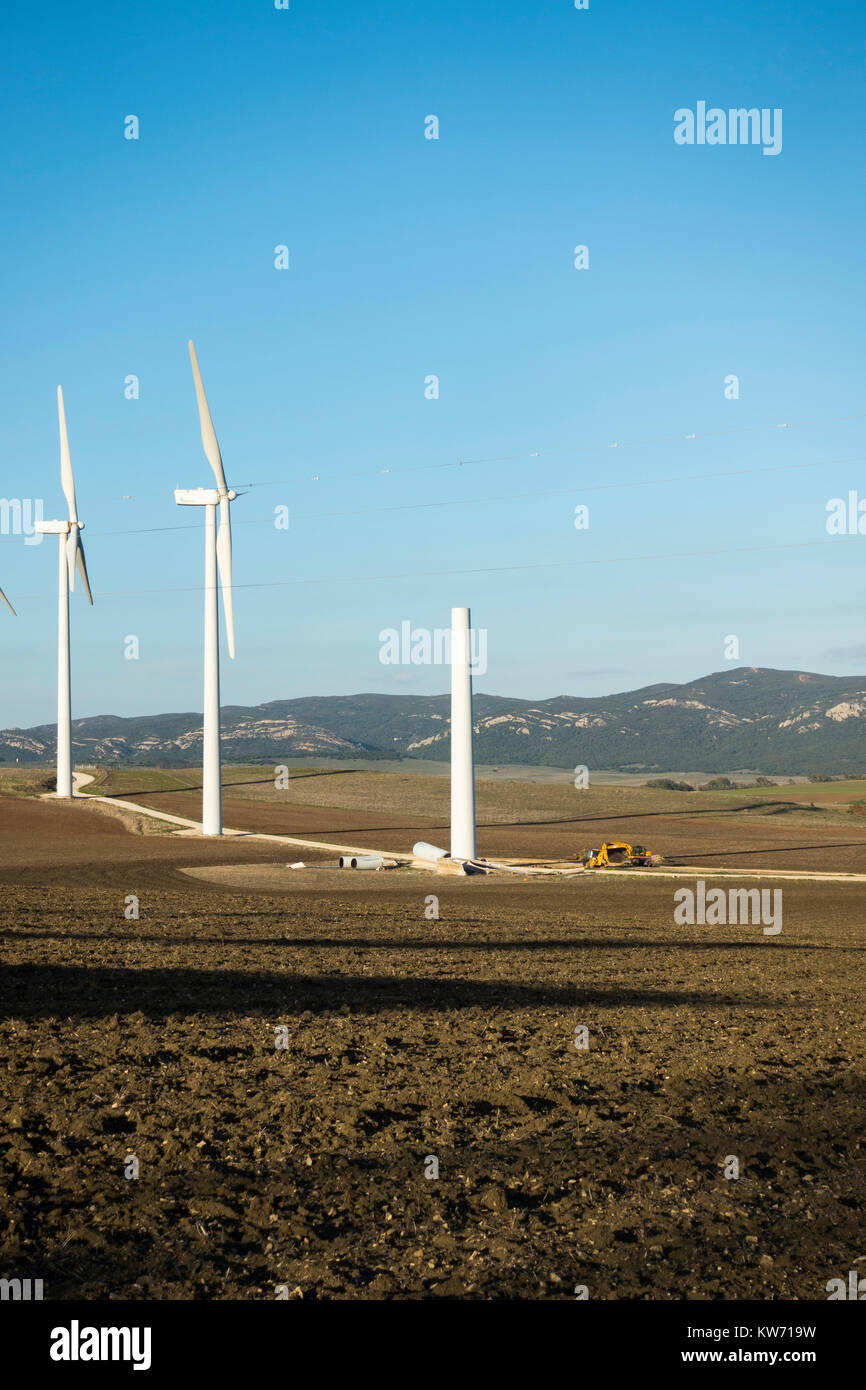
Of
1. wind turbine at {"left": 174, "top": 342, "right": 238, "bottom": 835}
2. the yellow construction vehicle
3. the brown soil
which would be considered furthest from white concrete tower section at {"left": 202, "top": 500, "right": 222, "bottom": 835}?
the yellow construction vehicle

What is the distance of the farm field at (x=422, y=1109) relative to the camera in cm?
694

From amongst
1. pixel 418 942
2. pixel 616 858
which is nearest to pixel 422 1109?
pixel 418 942

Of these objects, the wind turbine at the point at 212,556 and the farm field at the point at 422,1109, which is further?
the wind turbine at the point at 212,556

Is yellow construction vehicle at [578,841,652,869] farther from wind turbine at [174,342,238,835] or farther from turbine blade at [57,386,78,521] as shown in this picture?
turbine blade at [57,386,78,521]

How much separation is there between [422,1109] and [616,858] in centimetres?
3587

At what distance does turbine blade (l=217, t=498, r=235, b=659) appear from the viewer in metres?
45.3

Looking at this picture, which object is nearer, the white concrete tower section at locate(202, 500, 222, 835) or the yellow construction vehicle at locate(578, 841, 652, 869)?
the yellow construction vehicle at locate(578, 841, 652, 869)

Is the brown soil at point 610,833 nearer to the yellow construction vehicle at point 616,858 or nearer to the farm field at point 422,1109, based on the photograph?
the yellow construction vehicle at point 616,858

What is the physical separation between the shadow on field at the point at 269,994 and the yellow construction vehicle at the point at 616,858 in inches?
1059

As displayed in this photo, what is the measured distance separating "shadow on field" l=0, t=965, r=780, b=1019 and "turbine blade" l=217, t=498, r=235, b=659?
28614 millimetres

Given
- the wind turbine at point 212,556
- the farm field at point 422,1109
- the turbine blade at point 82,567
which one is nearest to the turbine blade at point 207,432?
the wind turbine at point 212,556
